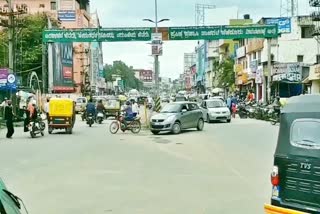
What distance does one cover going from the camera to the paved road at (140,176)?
9438mm

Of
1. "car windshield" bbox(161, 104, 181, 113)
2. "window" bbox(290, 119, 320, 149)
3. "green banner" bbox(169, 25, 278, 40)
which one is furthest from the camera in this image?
"green banner" bbox(169, 25, 278, 40)

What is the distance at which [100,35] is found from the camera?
41188 mm

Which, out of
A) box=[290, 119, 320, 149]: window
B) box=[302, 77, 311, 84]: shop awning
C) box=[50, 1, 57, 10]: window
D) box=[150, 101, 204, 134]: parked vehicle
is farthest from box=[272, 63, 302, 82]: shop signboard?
box=[50, 1, 57, 10]: window

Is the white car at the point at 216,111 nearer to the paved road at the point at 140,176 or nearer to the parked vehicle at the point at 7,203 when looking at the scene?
the paved road at the point at 140,176

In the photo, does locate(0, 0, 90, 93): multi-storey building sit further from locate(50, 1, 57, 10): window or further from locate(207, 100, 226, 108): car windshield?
locate(207, 100, 226, 108): car windshield

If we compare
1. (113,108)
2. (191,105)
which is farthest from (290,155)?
(113,108)

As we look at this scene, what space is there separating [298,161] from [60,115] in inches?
848

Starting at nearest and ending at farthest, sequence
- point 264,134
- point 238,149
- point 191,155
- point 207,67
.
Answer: point 191,155
point 238,149
point 264,134
point 207,67

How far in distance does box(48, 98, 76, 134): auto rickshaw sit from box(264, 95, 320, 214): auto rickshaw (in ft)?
68.7

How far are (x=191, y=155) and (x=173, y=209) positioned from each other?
8043mm

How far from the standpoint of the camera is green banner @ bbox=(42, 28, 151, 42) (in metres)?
40.7

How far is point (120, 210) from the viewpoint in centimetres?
898

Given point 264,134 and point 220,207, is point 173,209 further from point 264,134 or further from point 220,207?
point 264,134

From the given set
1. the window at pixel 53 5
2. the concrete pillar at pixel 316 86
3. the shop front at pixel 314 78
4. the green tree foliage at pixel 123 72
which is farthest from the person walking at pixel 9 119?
the green tree foliage at pixel 123 72
